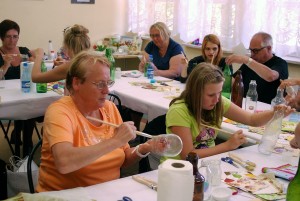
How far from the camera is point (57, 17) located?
5.50m

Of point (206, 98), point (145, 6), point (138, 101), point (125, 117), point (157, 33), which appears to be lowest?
point (125, 117)

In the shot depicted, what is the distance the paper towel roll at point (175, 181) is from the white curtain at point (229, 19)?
3.27 m

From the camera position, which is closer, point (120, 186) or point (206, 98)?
point (120, 186)

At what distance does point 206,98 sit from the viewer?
1931 millimetres

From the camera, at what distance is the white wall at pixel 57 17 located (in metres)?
5.13

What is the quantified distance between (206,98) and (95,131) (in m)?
0.60

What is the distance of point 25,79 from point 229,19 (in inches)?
103

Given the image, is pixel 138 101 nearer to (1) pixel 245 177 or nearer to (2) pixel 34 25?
(1) pixel 245 177

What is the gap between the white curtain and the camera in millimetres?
3955

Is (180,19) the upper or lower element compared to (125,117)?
upper

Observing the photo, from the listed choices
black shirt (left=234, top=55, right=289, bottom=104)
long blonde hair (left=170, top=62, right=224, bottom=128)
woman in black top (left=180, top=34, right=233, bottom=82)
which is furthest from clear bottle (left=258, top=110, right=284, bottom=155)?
woman in black top (left=180, top=34, right=233, bottom=82)

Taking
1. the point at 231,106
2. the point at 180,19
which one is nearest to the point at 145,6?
the point at 180,19

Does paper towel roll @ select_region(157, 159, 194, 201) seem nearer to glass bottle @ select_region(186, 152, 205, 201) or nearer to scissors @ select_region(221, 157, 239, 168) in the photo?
glass bottle @ select_region(186, 152, 205, 201)

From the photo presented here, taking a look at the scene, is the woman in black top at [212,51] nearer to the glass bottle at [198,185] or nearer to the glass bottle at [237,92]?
the glass bottle at [237,92]
